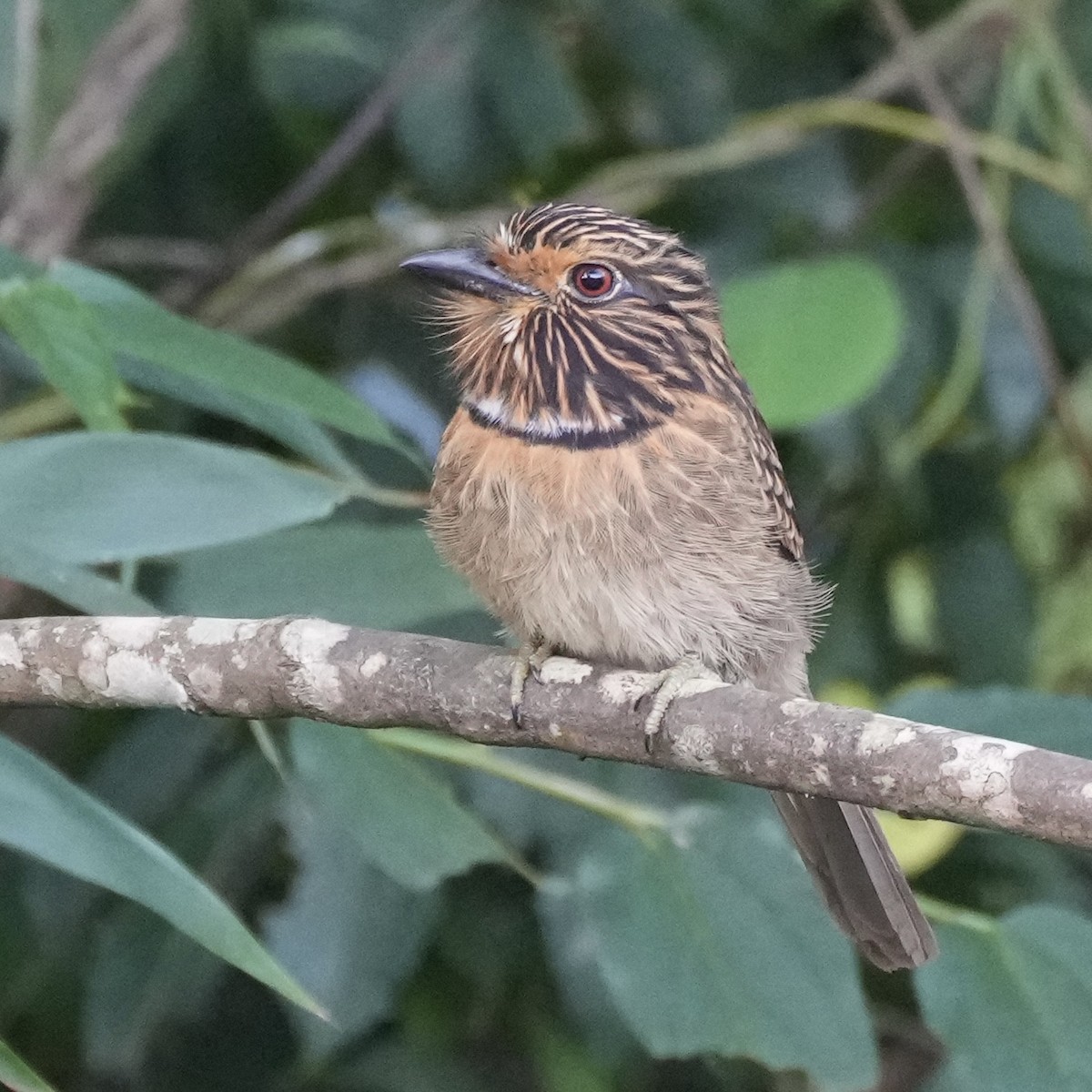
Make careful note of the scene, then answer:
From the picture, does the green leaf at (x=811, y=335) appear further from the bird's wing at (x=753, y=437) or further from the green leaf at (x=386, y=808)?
the green leaf at (x=386, y=808)

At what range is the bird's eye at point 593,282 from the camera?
2.14 meters

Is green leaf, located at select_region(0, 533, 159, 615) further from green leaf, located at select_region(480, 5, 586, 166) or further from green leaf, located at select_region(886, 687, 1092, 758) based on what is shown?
green leaf, located at select_region(480, 5, 586, 166)

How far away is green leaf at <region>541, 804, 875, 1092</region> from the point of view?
1844mm

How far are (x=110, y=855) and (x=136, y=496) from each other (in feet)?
1.35

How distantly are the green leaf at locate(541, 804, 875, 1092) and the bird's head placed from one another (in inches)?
20.6

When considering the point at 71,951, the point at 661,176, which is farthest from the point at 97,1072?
the point at 661,176

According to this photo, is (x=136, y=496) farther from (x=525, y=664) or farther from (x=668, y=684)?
(x=668, y=684)

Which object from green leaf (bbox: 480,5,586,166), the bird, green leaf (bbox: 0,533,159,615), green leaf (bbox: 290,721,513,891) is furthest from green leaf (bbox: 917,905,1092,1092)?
green leaf (bbox: 480,5,586,166)

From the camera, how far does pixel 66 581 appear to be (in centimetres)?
165

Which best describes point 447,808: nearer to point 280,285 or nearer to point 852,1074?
point 852,1074

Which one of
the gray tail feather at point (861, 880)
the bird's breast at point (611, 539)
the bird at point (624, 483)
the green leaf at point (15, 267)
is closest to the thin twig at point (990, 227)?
the bird at point (624, 483)

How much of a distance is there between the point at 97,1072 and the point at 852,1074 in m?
1.23

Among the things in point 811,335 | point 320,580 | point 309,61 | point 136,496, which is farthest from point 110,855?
point 309,61

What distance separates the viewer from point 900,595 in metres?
3.52
